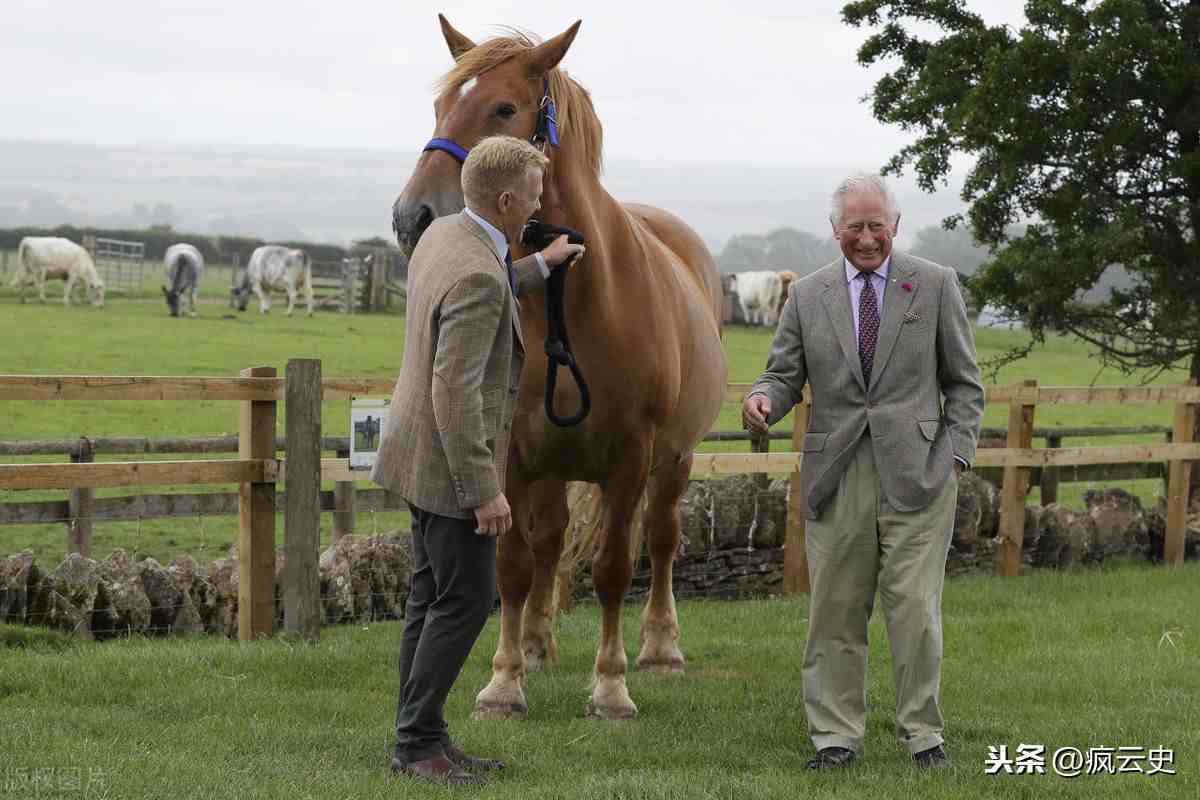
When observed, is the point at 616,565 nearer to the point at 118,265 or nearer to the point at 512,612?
the point at 512,612

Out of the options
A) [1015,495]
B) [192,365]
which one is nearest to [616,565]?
[1015,495]

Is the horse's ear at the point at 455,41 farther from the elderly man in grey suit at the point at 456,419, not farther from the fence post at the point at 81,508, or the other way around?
Answer: the fence post at the point at 81,508

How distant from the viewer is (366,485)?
13.2 meters

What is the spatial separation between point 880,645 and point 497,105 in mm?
3438

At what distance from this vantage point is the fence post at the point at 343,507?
859 cm

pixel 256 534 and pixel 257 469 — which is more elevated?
pixel 257 469

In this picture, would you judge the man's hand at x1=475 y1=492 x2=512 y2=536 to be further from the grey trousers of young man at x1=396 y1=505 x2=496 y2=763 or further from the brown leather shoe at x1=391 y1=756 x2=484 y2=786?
the brown leather shoe at x1=391 y1=756 x2=484 y2=786

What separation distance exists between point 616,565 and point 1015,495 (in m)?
4.94

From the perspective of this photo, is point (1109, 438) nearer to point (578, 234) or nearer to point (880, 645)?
point (880, 645)

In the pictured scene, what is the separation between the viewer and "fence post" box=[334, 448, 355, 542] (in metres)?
8.59

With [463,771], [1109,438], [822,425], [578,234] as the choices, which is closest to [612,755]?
[463,771]

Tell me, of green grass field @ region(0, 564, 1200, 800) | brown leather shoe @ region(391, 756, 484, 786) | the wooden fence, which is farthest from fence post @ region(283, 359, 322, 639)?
Answer: brown leather shoe @ region(391, 756, 484, 786)

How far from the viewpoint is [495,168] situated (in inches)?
155

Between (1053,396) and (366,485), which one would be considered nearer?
(1053,396)
